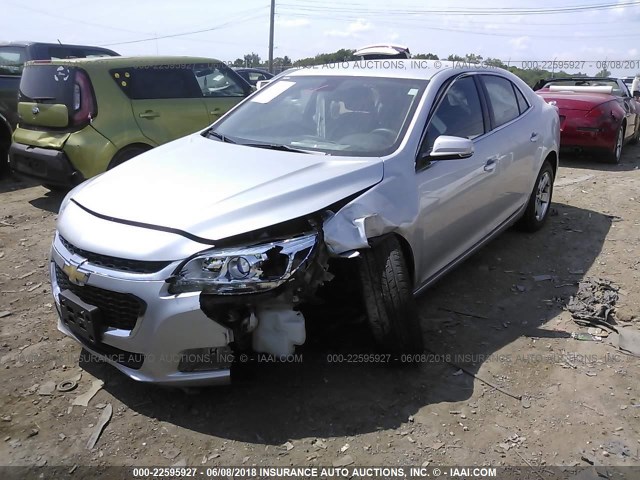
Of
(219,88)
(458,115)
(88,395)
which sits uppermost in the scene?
(458,115)

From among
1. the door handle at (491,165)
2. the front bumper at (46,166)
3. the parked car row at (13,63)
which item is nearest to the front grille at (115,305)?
the door handle at (491,165)

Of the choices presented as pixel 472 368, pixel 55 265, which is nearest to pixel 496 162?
pixel 472 368

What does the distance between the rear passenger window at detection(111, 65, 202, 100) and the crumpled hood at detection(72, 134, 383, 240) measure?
3.21 metres

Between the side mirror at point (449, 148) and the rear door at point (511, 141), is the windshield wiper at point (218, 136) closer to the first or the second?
the side mirror at point (449, 148)

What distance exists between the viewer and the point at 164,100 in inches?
261

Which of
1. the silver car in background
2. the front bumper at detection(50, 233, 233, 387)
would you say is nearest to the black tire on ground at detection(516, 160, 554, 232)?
the silver car in background

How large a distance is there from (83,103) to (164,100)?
986 millimetres

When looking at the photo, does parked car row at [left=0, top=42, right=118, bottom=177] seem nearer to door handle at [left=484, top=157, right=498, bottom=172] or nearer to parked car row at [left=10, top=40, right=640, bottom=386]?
parked car row at [left=10, top=40, right=640, bottom=386]

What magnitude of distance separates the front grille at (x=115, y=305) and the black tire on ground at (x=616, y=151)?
839cm

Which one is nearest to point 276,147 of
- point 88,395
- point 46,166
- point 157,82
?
point 88,395

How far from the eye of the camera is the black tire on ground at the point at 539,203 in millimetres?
5289

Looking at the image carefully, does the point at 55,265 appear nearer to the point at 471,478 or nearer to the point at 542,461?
the point at 471,478

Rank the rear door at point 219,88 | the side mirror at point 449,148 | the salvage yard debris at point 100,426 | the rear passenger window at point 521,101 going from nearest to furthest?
the salvage yard debris at point 100,426 < the side mirror at point 449,148 < the rear passenger window at point 521,101 < the rear door at point 219,88

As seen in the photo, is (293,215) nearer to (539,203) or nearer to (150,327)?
(150,327)
